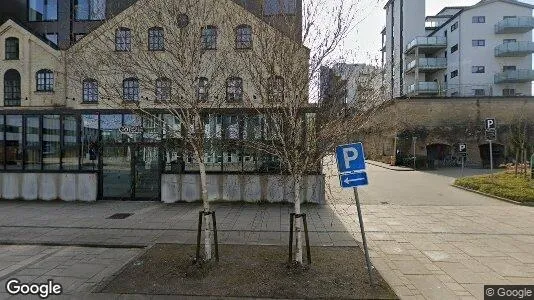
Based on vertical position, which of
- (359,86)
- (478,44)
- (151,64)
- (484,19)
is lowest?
(359,86)

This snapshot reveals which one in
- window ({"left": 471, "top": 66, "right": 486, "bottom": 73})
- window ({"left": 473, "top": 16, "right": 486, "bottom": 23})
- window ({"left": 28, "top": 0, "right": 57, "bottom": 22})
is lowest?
window ({"left": 471, "top": 66, "right": 486, "bottom": 73})

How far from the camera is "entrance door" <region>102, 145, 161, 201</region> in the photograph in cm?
1270

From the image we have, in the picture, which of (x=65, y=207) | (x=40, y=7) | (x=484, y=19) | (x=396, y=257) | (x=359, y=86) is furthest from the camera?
(x=484, y=19)

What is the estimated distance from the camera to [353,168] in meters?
5.12

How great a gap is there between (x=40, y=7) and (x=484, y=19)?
4947 centimetres

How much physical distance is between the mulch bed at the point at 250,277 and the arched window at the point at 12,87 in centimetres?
2731

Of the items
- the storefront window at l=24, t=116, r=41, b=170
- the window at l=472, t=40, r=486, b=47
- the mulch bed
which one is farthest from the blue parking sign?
the window at l=472, t=40, r=486, b=47

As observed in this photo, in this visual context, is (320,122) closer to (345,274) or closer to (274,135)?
(274,135)

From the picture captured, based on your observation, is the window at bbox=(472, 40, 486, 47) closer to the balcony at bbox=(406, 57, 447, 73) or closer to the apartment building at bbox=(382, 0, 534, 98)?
the apartment building at bbox=(382, 0, 534, 98)

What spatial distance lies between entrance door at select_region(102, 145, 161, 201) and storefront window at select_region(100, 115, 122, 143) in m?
0.34

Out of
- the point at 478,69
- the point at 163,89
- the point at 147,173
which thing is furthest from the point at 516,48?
the point at 163,89

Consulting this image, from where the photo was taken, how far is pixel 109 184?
513 inches

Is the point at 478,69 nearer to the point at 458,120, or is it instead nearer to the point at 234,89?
the point at 458,120

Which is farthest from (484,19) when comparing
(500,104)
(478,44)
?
(500,104)
